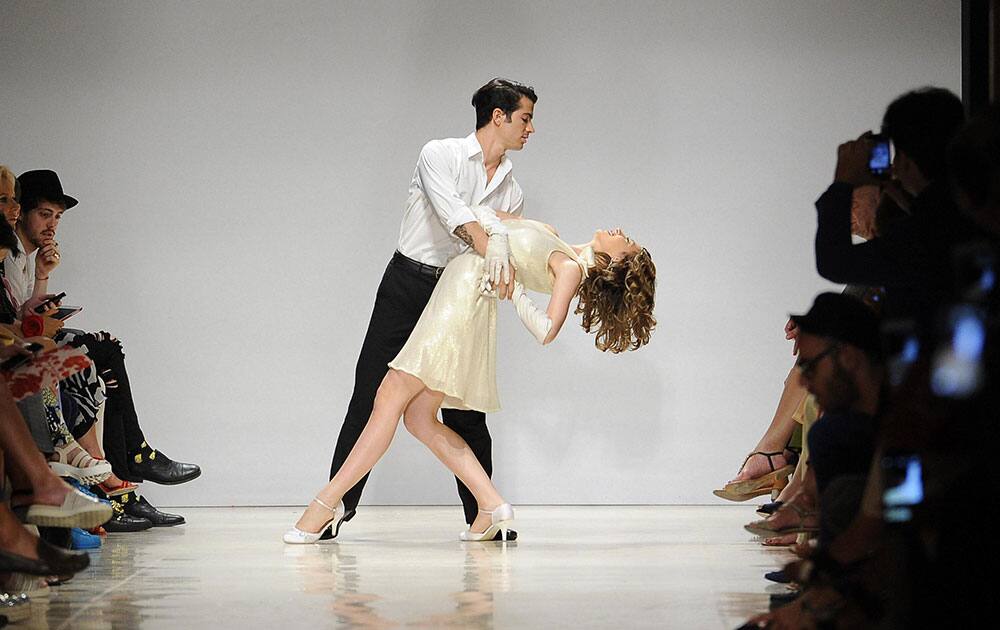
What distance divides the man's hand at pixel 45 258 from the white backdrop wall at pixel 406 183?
1136 millimetres

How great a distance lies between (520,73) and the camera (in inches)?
213

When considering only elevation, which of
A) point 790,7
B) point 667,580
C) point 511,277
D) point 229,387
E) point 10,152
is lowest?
point 667,580

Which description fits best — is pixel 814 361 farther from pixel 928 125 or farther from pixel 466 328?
pixel 466 328

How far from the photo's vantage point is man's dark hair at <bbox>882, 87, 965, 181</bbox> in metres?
1.84

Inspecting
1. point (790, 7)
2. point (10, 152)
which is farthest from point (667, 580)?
point (10, 152)

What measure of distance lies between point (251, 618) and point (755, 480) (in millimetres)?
1868

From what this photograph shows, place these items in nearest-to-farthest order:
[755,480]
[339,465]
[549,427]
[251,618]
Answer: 1. [251,618]
2. [755,480]
3. [339,465]
4. [549,427]

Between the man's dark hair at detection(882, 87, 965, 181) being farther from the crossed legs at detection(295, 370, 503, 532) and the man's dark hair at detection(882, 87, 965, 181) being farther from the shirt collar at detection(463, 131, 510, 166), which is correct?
the shirt collar at detection(463, 131, 510, 166)

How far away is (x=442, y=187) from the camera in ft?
13.3

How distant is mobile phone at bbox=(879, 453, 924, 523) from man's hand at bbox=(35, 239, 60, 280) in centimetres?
338

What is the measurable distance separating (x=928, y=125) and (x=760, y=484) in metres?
2.09

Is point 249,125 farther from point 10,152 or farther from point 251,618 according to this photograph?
point 251,618

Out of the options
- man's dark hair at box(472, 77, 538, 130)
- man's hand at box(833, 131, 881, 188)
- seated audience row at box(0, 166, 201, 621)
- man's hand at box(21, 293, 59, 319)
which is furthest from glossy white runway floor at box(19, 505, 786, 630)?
man's dark hair at box(472, 77, 538, 130)

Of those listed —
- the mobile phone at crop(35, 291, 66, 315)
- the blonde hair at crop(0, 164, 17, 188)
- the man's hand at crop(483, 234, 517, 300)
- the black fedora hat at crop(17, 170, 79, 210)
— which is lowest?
the mobile phone at crop(35, 291, 66, 315)
